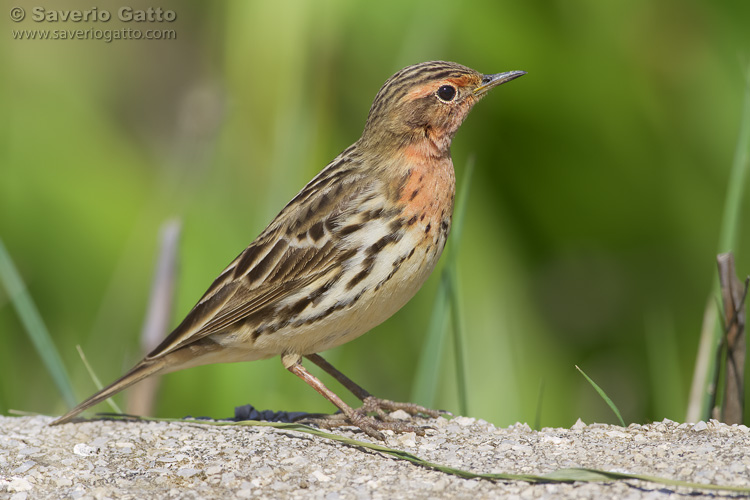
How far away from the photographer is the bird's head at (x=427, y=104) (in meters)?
5.39

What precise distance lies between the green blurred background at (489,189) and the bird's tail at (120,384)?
1327mm

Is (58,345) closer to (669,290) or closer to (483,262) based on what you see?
(483,262)

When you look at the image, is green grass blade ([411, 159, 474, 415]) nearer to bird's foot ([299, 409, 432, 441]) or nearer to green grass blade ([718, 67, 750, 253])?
bird's foot ([299, 409, 432, 441])

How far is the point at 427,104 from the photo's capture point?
17.8 ft

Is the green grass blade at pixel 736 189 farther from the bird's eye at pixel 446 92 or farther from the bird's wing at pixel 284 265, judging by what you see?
the bird's wing at pixel 284 265

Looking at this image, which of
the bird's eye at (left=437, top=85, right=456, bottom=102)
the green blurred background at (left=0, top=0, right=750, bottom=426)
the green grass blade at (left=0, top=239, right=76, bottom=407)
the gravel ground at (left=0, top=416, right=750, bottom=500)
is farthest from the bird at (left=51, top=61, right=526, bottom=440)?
the green blurred background at (left=0, top=0, right=750, bottom=426)

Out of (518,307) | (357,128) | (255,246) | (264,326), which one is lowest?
(264,326)

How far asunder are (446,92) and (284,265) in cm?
130

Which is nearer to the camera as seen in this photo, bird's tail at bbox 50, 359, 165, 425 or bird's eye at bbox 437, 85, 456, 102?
bird's tail at bbox 50, 359, 165, 425

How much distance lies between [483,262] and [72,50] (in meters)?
3.79

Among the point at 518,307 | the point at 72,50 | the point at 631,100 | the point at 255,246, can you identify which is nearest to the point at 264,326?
the point at 255,246

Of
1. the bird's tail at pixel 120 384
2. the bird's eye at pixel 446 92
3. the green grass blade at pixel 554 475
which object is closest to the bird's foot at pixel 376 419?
the green grass blade at pixel 554 475

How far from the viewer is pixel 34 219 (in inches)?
284

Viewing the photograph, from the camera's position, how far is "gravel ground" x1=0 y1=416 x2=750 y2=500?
371 cm
